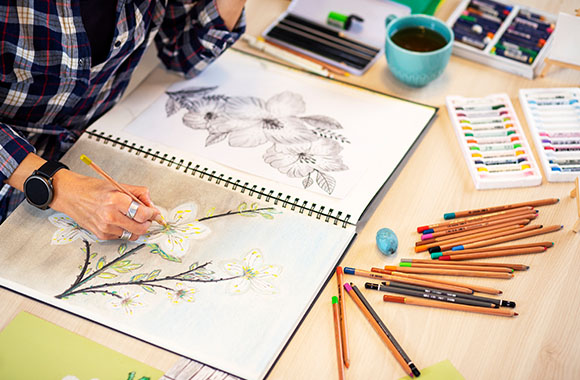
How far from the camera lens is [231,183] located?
35.0 inches

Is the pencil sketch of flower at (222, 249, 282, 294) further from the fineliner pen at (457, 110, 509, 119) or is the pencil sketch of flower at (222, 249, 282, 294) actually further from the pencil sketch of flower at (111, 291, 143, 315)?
the fineliner pen at (457, 110, 509, 119)

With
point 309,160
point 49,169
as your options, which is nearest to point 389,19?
point 309,160

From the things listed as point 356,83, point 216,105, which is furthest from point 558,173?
point 216,105

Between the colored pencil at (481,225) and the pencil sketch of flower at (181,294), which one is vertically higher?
the colored pencil at (481,225)

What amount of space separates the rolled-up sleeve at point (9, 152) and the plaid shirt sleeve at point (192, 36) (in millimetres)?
346

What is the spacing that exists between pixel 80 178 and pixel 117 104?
0.24 meters

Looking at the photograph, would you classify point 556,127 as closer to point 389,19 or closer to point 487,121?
point 487,121

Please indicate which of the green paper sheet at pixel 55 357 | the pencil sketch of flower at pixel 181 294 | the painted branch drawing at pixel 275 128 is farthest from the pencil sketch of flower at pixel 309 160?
the green paper sheet at pixel 55 357

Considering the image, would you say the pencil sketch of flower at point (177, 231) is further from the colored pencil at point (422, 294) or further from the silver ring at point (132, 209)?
the colored pencil at point (422, 294)

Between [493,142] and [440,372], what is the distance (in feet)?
1.44

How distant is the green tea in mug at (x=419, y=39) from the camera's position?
1.04 metres

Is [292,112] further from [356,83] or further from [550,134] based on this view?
[550,134]

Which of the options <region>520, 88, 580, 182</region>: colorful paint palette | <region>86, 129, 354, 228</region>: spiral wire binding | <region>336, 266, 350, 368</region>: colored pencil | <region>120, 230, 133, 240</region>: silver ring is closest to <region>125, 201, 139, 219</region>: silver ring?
<region>120, 230, 133, 240</region>: silver ring

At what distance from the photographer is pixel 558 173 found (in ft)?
2.89
